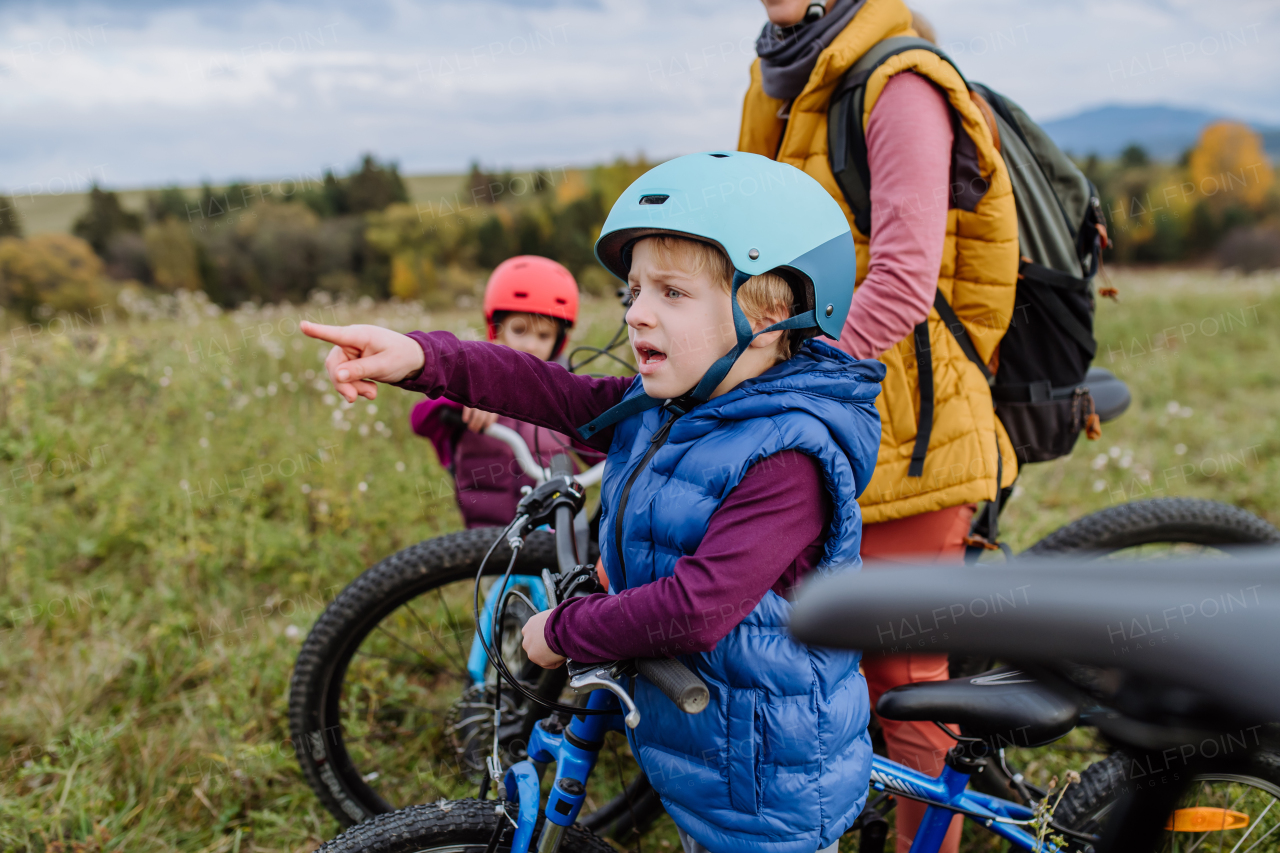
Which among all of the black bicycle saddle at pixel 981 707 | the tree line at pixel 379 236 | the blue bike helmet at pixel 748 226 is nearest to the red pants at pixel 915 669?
the black bicycle saddle at pixel 981 707

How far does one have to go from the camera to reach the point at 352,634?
229cm

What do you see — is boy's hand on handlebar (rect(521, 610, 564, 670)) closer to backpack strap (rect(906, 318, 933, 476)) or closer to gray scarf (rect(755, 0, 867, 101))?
backpack strap (rect(906, 318, 933, 476))

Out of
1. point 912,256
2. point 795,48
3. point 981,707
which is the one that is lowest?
point 981,707

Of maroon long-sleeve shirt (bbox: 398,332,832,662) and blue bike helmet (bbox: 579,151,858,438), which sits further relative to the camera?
blue bike helmet (bbox: 579,151,858,438)

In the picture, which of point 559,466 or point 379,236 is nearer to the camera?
point 559,466

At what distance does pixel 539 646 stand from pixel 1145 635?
3.95ft

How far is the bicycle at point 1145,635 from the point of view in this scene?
1.43 ft

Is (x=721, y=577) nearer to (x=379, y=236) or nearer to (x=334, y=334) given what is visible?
(x=334, y=334)

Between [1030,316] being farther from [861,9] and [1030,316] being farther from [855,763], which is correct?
[855,763]

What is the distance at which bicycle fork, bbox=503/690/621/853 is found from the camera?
1.66 m

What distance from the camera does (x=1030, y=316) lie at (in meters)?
2.17

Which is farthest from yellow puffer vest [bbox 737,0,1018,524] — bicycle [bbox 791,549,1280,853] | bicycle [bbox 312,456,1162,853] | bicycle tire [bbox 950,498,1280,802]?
bicycle [bbox 791,549,1280,853]

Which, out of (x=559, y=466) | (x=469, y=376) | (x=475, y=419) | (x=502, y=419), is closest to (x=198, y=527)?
(x=502, y=419)

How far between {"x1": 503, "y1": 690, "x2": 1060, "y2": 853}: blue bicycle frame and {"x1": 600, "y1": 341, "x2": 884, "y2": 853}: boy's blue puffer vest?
174mm
